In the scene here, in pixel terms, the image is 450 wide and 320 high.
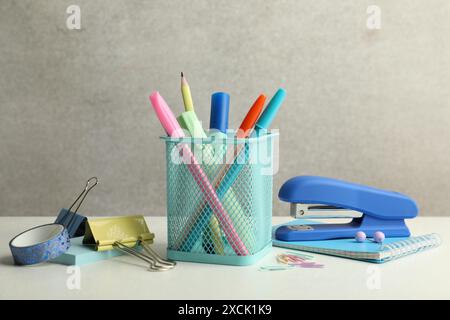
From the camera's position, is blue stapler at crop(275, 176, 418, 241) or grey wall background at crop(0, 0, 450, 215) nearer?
blue stapler at crop(275, 176, 418, 241)

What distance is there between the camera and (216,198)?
81 cm

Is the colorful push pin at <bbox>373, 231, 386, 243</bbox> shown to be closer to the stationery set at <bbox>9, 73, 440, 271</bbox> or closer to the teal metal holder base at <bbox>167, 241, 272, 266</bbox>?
the stationery set at <bbox>9, 73, 440, 271</bbox>

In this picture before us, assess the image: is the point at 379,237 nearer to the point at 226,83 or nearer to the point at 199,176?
the point at 199,176

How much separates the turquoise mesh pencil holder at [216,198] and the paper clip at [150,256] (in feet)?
0.09

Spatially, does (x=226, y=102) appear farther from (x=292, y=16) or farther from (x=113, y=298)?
(x=292, y=16)

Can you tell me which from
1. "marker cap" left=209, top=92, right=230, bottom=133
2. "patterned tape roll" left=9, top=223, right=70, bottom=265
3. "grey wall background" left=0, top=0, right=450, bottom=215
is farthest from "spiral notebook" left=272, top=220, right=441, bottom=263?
"grey wall background" left=0, top=0, right=450, bottom=215

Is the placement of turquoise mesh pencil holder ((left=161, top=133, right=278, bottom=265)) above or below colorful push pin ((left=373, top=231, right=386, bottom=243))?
above

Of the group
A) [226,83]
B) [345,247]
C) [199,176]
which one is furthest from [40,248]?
[226,83]

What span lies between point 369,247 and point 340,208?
9 cm

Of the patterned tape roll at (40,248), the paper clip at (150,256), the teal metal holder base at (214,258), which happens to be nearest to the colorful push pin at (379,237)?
the teal metal holder base at (214,258)

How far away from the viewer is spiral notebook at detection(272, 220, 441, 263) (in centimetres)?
87

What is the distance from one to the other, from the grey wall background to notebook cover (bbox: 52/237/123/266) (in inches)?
37.9

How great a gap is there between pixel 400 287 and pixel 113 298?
33cm

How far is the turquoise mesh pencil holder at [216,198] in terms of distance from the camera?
0.82 m
